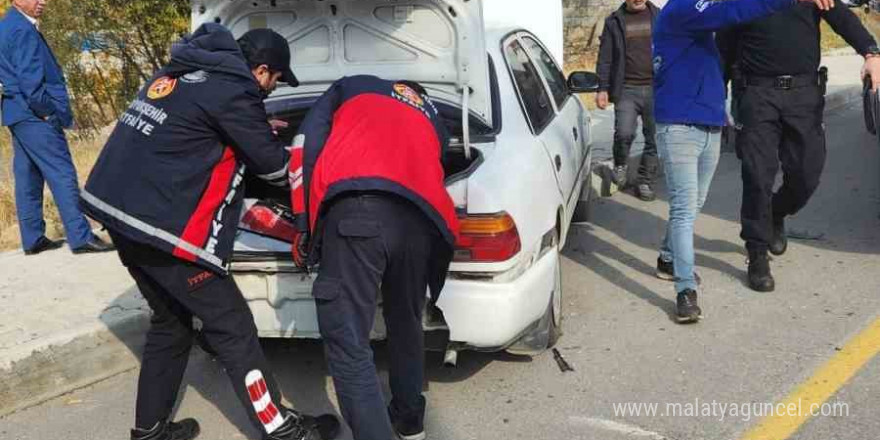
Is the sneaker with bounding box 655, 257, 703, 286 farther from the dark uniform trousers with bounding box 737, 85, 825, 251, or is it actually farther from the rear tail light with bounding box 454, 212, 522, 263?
the rear tail light with bounding box 454, 212, 522, 263

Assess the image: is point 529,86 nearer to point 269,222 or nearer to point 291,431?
point 269,222

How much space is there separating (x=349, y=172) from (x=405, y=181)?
7.3 inches

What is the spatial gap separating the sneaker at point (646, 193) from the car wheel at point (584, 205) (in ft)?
2.66

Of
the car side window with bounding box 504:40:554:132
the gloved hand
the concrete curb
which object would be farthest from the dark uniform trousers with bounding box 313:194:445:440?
the concrete curb

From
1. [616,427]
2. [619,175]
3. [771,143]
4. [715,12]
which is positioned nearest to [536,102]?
[715,12]

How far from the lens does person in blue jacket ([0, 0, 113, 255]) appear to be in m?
5.72

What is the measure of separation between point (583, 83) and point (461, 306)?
8.29 feet

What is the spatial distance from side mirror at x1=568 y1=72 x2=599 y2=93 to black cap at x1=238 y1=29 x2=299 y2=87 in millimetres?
2798

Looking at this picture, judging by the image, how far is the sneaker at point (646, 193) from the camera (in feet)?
24.1

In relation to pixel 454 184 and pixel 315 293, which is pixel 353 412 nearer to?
pixel 315 293

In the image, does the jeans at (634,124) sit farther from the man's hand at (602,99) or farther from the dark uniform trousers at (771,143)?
the dark uniform trousers at (771,143)

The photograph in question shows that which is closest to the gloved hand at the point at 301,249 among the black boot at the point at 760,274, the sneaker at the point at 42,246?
the black boot at the point at 760,274

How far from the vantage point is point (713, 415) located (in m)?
3.75

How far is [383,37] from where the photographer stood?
4.57 metres
